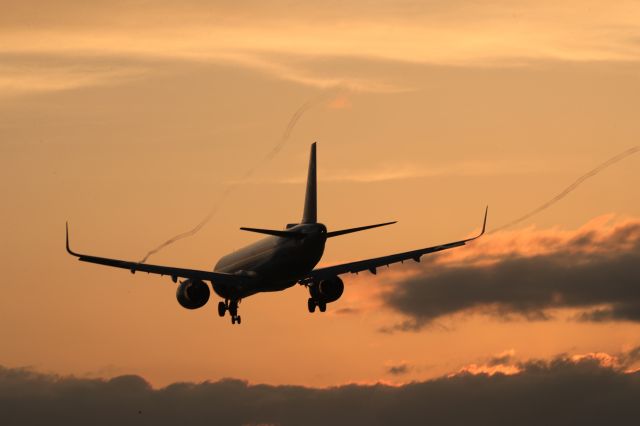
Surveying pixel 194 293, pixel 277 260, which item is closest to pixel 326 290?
pixel 277 260

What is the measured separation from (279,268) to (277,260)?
32.3 inches

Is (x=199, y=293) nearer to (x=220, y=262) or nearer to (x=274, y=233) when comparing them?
(x=220, y=262)

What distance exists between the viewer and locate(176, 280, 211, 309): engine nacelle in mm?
173875

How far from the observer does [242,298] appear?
174 meters

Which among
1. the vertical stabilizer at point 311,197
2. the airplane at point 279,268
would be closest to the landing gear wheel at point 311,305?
the airplane at point 279,268

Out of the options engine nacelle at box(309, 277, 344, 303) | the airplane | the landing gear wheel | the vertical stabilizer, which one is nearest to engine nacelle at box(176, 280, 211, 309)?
the airplane

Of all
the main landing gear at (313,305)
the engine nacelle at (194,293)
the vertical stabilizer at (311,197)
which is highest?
the vertical stabilizer at (311,197)

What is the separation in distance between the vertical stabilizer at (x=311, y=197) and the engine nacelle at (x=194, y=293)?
12110mm

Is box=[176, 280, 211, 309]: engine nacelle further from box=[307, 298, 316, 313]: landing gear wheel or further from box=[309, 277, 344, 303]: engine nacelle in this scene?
box=[309, 277, 344, 303]: engine nacelle

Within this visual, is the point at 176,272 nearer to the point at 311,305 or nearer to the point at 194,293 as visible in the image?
the point at 194,293

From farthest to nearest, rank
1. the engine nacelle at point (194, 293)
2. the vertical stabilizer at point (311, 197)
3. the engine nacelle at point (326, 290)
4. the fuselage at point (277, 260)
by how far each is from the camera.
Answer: the engine nacelle at point (194, 293) → the engine nacelle at point (326, 290) → the vertical stabilizer at point (311, 197) → the fuselage at point (277, 260)

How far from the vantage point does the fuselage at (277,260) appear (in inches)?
6353

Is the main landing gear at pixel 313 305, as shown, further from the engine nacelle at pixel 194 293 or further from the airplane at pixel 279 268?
the engine nacelle at pixel 194 293

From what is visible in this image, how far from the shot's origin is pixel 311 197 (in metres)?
171
